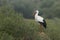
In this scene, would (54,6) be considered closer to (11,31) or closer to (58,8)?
(58,8)

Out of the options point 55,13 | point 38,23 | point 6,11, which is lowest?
point 55,13

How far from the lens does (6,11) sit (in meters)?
12.0

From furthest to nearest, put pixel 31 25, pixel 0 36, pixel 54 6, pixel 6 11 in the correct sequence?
pixel 54 6
pixel 6 11
pixel 31 25
pixel 0 36

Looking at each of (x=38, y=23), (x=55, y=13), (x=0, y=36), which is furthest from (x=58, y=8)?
(x=0, y=36)

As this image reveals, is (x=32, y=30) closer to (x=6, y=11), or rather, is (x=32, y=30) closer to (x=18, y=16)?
(x=18, y=16)

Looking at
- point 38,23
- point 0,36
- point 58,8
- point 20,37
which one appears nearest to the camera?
point 0,36

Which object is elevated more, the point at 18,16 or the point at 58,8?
the point at 18,16

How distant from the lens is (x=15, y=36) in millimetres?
10172

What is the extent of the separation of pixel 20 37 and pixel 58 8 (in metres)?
46.8

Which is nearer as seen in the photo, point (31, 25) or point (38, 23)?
point (31, 25)

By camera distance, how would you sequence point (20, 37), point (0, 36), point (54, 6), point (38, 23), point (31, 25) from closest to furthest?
point (0, 36)
point (20, 37)
point (31, 25)
point (38, 23)
point (54, 6)

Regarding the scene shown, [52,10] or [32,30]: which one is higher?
[32,30]

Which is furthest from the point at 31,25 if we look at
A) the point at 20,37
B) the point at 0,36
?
the point at 0,36

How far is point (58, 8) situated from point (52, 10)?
1681mm
